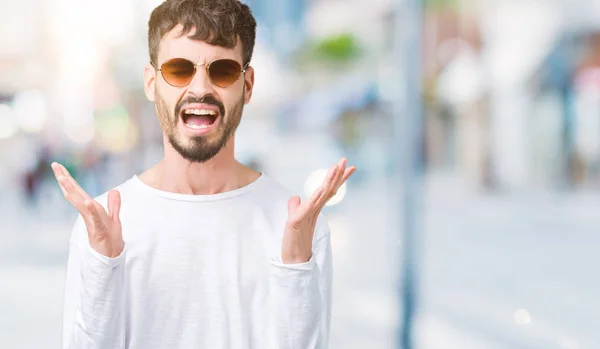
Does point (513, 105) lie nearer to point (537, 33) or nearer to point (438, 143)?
point (537, 33)

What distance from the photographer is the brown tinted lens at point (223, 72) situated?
66.4 inches

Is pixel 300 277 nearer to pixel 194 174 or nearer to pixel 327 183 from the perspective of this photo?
pixel 327 183

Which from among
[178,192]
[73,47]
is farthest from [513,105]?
[178,192]

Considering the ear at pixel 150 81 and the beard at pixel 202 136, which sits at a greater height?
the ear at pixel 150 81

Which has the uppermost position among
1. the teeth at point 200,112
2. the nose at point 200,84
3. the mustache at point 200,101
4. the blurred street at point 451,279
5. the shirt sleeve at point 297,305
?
the nose at point 200,84

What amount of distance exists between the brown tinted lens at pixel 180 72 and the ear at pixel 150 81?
10 centimetres

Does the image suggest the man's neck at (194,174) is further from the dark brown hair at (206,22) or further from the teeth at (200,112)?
the dark brown hair at (206,22)

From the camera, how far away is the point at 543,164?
2577 centimetres

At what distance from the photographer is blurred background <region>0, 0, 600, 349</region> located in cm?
641

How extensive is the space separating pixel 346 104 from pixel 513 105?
9.60 meters

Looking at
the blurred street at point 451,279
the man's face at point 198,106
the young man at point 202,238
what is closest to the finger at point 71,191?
the young man at point 202,238

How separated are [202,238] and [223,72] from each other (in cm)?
33

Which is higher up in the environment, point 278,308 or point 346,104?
point 346,104

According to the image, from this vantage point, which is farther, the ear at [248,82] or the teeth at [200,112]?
the ear at [248,82]
